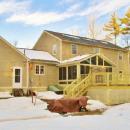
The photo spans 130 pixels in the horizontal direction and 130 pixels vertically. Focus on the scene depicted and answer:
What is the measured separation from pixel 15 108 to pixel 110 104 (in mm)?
8810

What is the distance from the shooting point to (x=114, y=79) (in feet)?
83.7

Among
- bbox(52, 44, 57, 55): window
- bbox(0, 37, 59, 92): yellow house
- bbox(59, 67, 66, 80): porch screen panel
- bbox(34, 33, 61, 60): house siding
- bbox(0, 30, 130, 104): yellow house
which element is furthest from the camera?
bbox(52, 44, 57, 55): window

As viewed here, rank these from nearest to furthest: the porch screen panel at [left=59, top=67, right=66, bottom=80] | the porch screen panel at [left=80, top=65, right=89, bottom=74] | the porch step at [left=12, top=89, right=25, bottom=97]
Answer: the porch step at [left=12, top=89, right=25, bottom=97] → the porch screen panel at [left=80, top=65, right=89, bottom=74] → the porch screen panel at [left=59, top=67, right=66, bottom=80]

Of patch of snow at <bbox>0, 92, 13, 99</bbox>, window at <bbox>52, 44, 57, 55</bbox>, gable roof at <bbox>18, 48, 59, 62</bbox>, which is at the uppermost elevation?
window at <bbox>52, 44, 57, 55</bbox>

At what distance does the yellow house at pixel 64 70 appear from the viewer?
25.3 metres

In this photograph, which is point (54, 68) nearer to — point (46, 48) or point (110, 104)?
point (46, 48)

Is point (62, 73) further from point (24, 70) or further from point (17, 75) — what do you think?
point (17, 75)

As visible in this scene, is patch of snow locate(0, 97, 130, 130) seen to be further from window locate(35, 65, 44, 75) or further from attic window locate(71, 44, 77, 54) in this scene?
attic window locate(71, 44, 77, 54)

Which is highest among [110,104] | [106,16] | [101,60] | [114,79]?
[106,16]

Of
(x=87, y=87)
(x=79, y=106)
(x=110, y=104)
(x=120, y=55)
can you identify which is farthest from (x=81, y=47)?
(x=79, y=106)

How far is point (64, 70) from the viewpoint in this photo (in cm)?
3125

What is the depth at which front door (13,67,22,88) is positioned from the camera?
90.9 ft

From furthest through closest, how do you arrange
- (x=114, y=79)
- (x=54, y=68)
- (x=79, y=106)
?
1. (x=54, y=68)
2. (x=114, y=79)
3. (x=79, y=106)

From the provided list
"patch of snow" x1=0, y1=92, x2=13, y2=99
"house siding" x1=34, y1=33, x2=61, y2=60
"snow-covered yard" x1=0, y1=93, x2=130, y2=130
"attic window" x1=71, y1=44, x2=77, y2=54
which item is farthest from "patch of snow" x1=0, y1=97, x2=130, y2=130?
"attic window" x1=71, y1=44, x2=77, y2=54
